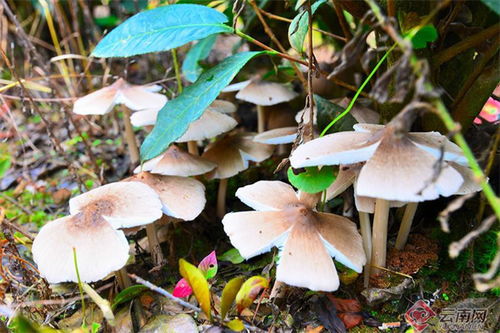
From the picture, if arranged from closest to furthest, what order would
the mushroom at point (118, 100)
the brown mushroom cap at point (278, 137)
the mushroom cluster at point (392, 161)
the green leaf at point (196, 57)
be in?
the mushroom cluster at point (392, 161) → the brown mushroom cap at point (278, 137) → the mushroom at point (118, 100) → the green leaf at point (196, 57)

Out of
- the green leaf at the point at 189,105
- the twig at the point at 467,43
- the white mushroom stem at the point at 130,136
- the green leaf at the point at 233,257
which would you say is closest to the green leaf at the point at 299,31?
the green leaf at the point at 189,105

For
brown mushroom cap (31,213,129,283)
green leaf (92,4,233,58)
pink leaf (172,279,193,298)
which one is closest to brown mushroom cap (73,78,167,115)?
green leaf (92,4,233,58)

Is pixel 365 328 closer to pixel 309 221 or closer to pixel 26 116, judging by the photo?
pixel 309 221

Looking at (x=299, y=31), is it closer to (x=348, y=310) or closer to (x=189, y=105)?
(x=189, y=105)

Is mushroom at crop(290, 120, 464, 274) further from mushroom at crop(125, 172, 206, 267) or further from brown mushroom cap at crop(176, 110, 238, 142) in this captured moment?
brown mushroom cap at crop(176, 110, 238, 142)

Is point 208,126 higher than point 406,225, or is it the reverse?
point 208,126

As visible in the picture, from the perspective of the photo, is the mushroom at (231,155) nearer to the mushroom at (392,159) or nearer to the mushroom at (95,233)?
the mushroom at (95,233)

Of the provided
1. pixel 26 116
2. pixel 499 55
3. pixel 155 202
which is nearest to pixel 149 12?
pixel 155 202

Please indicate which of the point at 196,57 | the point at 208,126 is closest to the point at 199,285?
the point at 208,126
